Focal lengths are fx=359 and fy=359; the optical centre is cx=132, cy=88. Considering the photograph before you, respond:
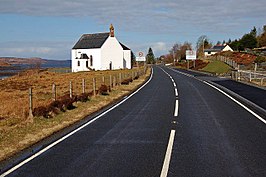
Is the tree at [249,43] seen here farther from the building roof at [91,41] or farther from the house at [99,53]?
the building roof at [91,41]

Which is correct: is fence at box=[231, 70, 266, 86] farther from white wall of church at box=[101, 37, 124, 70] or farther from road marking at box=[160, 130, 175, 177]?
white wall of church at box=[101, 37, 124, 70]

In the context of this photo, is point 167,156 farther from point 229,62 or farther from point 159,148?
point 229,62

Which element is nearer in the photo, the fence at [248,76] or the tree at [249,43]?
the fence at [248,76]

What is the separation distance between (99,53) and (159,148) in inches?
2663

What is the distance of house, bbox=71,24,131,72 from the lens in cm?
7569

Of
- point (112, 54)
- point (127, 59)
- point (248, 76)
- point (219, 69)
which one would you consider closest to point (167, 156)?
point (248, 76)

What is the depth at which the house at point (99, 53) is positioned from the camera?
75688 mm

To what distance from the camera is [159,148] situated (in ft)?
27.4

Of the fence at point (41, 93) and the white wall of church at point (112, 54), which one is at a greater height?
the white wall of church at point (112, 54)

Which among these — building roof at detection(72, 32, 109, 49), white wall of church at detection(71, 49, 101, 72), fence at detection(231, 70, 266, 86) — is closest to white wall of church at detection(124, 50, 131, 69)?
building roof at detection(72, 32, 109, 49)

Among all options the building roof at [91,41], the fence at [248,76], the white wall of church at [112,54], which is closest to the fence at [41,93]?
the fence at [248,76]

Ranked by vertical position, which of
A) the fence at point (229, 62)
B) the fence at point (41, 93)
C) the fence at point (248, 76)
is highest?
the fence at point (229, 62)

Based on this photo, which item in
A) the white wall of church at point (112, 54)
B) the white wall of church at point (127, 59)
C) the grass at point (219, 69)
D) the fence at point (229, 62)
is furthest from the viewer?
the white wall of church at point (127, 59)

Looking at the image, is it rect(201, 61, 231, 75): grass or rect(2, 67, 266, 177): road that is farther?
rect(201, 61, 231, 75): grass
